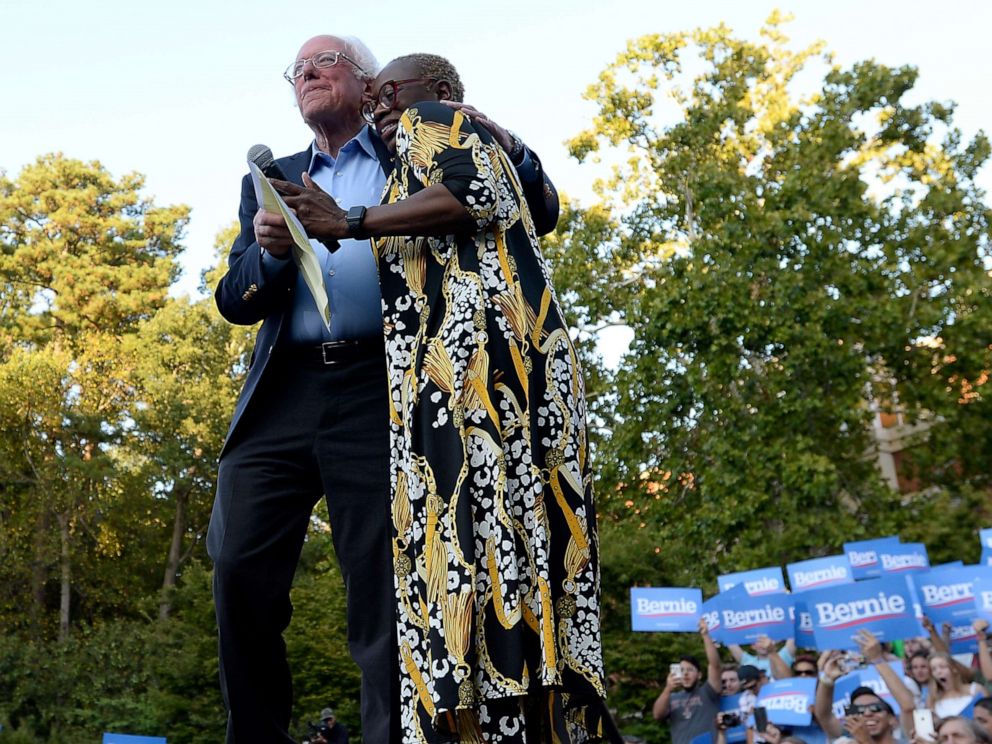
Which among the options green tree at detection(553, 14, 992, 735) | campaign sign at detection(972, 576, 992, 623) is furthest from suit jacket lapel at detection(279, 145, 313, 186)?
green tree at detection(553, 14, 992, 735)

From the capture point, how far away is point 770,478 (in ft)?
74.6

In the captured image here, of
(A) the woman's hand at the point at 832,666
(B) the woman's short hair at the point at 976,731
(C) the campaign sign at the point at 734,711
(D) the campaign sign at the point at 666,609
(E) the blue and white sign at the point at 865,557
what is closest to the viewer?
(B) the woman's short hair at the point at 976,731

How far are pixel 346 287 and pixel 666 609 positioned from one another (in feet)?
30.8

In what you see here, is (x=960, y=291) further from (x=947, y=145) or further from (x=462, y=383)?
(x=462, y=383)

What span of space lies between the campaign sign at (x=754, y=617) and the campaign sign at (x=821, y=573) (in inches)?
25.4

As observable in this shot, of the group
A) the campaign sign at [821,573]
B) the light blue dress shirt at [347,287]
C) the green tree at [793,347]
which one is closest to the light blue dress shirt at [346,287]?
the light blue dress shirt at [347,287]

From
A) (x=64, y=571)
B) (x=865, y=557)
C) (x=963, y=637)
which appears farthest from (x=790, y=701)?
(x=64, y=571)

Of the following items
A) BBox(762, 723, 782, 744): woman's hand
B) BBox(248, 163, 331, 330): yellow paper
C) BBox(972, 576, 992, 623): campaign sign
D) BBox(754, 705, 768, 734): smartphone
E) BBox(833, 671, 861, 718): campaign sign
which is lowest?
BBox(762, 723, 782, 744): woman's hand

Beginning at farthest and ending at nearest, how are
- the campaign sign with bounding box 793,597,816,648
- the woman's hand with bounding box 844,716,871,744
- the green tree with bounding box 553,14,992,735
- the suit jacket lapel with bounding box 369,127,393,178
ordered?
the green tree with bounding box 553,14,992,735
the campaign sign with bounding box 793,597,816,648
the woman's hand with bounding box 844,716,871,744
the suit jacket lapel with bounding box 369,127,393,178

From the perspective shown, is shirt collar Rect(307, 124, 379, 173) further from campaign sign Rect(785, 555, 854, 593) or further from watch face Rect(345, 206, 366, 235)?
campaign sign Rect(785, 555, 854, 593)

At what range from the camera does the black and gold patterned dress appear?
233 centimetres

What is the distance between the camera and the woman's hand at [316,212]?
260 centimetres

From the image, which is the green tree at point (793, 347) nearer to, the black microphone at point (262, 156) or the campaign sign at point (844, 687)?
the campaign sign at point (844, 687)

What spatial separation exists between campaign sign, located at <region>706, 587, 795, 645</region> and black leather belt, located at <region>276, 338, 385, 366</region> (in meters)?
8.45
